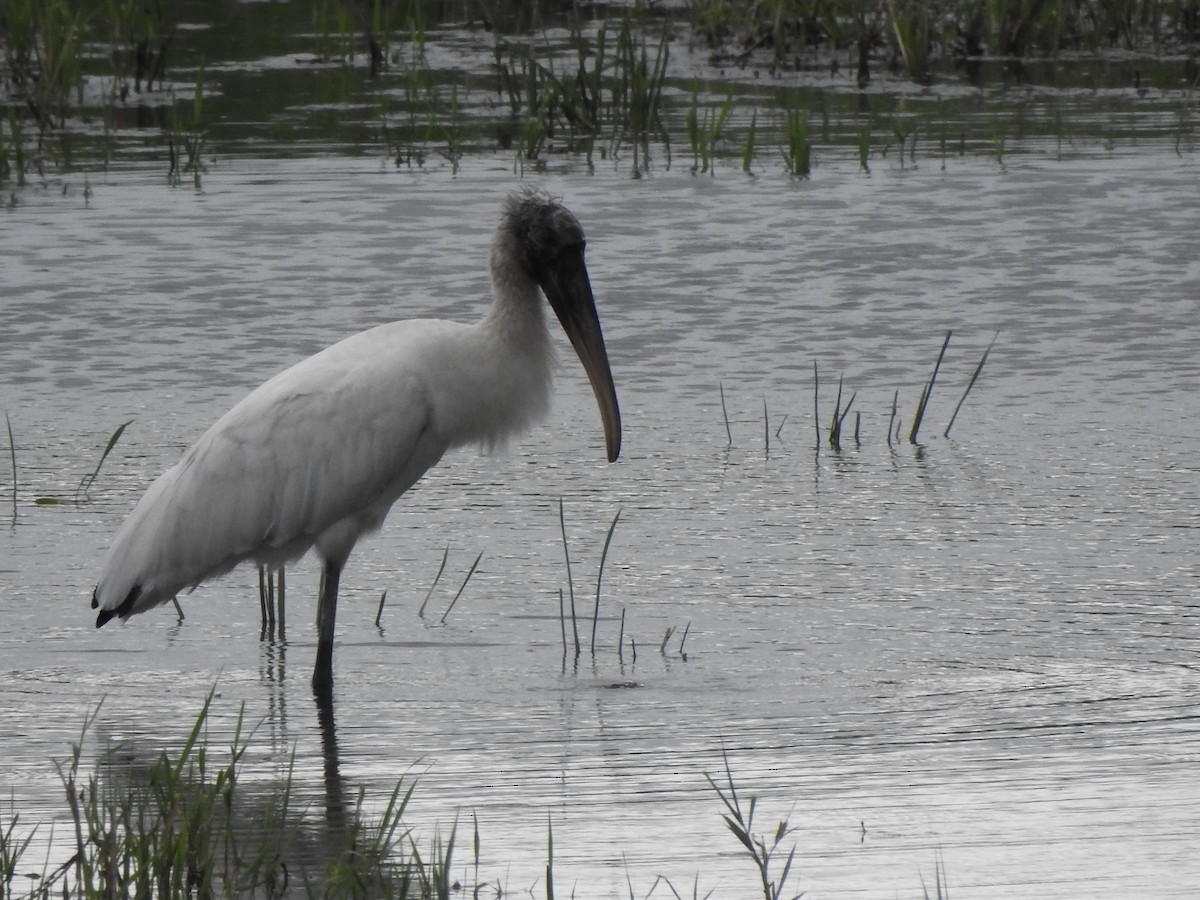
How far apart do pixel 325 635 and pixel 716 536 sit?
5.60ft

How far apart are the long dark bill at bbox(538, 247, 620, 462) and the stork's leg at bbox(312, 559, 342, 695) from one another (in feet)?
3.31

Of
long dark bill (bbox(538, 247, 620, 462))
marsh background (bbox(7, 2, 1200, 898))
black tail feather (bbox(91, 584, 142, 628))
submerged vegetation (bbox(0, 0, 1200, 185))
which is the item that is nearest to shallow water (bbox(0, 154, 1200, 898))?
marsh background (bbox(7, 2, 1200, 898))

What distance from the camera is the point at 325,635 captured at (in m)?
5.90

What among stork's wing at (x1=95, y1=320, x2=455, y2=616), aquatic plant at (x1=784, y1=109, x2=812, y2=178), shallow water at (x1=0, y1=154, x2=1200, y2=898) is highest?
aquatic plant at (x1=784, y1=109, x2=812, y2=178)

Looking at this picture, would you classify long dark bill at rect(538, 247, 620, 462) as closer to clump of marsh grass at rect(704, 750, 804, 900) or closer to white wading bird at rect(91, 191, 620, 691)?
white wading bird at rect(91, 191, 620, 691)

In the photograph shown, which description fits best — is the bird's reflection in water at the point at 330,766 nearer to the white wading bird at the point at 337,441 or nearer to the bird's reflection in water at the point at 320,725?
the bird's reflection in water at the point at 320,725

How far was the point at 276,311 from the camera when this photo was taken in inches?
425

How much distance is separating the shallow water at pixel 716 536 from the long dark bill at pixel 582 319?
0.38m

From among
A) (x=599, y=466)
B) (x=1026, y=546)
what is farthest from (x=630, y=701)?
(x=599, y=466)

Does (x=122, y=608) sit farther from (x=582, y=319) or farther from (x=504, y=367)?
(x=582, y=319)

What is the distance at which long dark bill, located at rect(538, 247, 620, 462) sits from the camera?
650cm

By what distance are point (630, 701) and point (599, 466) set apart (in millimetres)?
2625

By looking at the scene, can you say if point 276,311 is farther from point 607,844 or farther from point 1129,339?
Result: point 607,844

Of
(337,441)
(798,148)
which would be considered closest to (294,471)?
(337,441)
